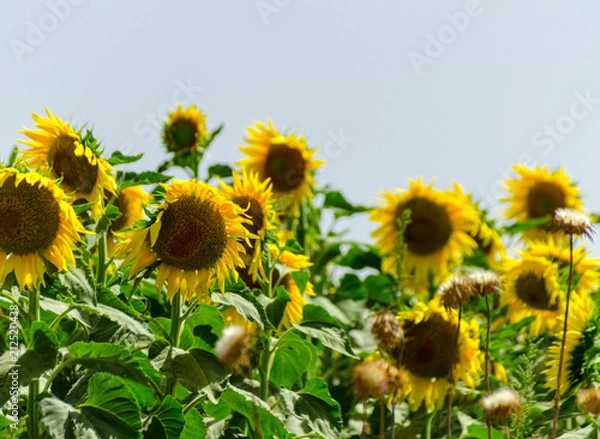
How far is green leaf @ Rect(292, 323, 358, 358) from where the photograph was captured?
9.83 feet

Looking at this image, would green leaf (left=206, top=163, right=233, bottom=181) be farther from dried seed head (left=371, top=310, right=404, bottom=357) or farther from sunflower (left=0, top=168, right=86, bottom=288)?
dried seed head (left=371, top=310, right=404, bottom=357)

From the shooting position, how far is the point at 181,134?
14.6 feet

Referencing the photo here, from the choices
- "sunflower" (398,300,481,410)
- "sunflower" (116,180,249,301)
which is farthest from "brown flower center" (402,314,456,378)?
"sunflower" (116,180,249,301)

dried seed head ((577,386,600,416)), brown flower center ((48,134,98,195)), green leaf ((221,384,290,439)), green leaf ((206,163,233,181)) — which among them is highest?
green leaf ((206,163,233,181))

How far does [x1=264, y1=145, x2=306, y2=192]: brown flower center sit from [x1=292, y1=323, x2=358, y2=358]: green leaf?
1.46 m

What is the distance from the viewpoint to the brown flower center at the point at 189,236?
2.60 meters

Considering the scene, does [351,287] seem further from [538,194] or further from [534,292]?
[538,194]

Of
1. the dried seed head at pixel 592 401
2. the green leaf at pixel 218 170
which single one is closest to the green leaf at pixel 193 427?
the dried seed head at pixel 592 401

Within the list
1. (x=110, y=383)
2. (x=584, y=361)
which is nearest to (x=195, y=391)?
(x=110, y=383)

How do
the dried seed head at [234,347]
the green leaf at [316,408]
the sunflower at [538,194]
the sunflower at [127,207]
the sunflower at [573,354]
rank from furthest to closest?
1. the sunflower at [538,194]
2. the sunflower at [127,207]
3. the sunflower at [573,354]
4. the green leaf at [316,408]
5. the dried seed head at [234,347]

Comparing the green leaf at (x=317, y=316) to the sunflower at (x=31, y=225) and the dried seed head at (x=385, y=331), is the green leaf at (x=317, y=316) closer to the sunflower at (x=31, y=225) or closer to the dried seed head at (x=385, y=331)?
the sunflower at (x=31, y=225)

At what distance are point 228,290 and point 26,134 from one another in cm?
83

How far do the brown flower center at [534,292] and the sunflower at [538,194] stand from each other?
709 millimetres

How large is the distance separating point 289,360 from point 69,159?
2.92 feet
